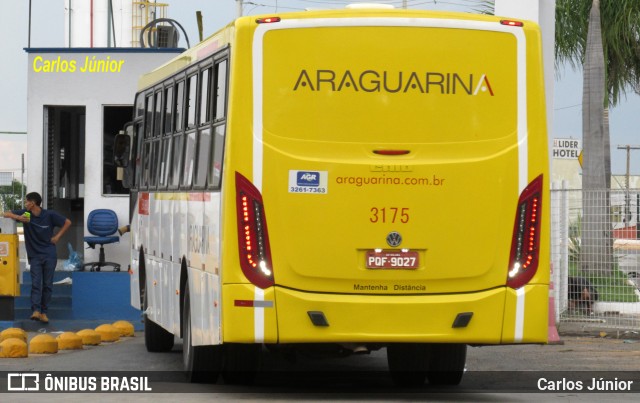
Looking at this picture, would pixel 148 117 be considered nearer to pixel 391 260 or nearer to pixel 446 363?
pixel 446 363

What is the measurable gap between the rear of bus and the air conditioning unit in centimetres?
1676

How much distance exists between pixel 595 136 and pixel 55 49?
9887mm

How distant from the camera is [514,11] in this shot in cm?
1900

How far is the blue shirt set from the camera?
77.6ft

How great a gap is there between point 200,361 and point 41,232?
11.0m

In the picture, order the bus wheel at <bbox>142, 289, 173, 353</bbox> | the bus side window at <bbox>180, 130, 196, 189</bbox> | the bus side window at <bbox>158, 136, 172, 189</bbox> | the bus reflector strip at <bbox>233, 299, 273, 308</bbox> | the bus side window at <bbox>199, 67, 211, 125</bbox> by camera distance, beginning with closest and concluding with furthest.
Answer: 1. the bus reflector strip at <bbox>233, 299, 273, 308</bbox>
2. the bus side window at <bbox>199, 67, 211, 125</bbox>
3. the bus side window at <bbox>180, 130, 196, 189</bbox>
4. the bus side window at <bbox>158, 136, 172, 189</bbox>
5. the bus wheel at <bbox>142, 289, 173, 353</bbox>

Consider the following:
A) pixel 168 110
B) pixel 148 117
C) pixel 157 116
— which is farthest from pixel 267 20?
pixel 148 117

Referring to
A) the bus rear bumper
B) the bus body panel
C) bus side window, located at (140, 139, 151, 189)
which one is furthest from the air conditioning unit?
the bus rear bumper

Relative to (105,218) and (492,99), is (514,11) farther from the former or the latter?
(105,218)

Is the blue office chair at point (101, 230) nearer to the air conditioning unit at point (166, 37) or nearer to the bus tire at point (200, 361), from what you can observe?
the air conditioning unit at point (166, 37)

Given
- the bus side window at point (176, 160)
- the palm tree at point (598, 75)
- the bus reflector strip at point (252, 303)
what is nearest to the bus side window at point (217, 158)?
the bus reflector strip at point (252, 303)

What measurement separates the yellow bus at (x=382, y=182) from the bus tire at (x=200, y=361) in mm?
1421

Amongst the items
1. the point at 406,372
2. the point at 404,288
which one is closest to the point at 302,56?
the point at 404,288

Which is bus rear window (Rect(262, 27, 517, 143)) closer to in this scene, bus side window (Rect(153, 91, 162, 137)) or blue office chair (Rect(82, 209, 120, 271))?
bus side window (Rect(153, 91, 162, 137))
